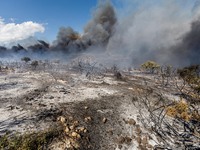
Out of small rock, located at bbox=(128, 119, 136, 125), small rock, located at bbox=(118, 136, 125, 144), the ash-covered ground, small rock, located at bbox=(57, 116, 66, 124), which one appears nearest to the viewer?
Result: the ash-covered ground

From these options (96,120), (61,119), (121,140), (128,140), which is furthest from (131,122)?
(61,119)

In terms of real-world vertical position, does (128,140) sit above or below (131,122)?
below

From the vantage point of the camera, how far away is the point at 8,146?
1255cm

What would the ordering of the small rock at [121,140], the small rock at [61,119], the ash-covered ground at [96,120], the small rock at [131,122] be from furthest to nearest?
1. the small rock at [131,122]
2. the small rock at [61,119]
3. the small rock at [121,140]
4. the ash-covered ground at [96,120]

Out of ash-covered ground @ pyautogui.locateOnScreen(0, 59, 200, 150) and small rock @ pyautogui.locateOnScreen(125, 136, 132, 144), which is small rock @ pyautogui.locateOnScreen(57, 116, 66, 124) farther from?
small rock @ pyautogui.locateOnScreen(125, 136, 132, 144)

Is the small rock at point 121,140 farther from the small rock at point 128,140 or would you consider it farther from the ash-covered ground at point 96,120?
the small rock at point 128,140

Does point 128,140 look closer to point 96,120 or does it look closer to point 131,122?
point 131,122

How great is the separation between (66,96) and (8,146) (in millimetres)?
11065

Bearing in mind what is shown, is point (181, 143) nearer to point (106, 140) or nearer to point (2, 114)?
point (106, 140)

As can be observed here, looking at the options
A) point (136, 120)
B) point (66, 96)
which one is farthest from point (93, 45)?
point (136, 120)

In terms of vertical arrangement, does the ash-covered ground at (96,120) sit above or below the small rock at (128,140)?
above

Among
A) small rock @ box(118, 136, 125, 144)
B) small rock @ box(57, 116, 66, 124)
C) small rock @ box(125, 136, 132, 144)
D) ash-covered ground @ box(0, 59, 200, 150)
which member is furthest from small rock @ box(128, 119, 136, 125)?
small rock @ box(57, 116, 66, 124)

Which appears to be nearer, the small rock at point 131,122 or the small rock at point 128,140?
the small rock at point 128,140

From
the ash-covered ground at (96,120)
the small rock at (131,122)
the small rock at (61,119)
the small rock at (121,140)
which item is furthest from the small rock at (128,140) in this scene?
the small rock at (61,119)
